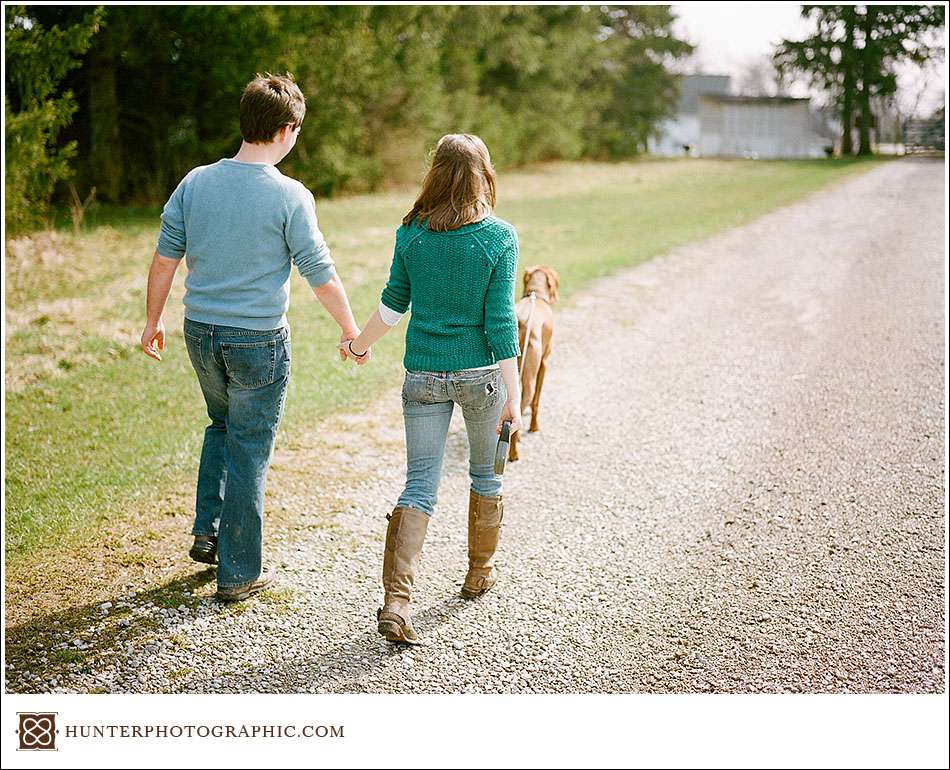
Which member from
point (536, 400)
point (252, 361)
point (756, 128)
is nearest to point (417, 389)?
point (252, 361)

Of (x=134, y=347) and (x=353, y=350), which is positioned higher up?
(x=353, y=350)

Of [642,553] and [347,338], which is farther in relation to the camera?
[642,553]

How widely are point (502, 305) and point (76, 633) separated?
1842 millimetres

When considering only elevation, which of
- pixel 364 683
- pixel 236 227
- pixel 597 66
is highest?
pixel 597 66

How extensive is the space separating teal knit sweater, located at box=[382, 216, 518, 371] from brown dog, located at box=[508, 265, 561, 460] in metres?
1.52

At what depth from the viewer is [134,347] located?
280 inches

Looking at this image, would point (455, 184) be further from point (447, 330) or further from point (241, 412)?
point (241, 412)

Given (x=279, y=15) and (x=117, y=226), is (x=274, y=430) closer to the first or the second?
(x=117, y=226)

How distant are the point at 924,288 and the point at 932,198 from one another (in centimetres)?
206

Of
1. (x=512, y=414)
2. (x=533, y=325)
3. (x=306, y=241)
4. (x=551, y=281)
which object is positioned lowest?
(x=512, y=414)

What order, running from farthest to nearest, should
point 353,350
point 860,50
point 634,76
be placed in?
point 634,76 < point 860,50 < point 353,350

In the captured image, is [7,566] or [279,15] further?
[279,15]

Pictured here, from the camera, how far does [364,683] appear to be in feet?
9.36

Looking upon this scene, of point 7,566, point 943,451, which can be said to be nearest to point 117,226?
point 7,566
